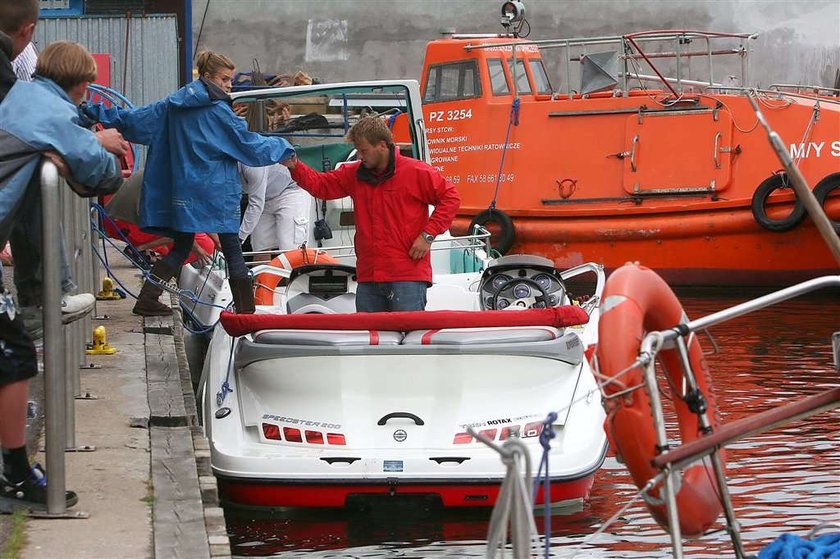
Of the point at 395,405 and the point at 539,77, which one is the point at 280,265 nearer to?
the point at 395,405

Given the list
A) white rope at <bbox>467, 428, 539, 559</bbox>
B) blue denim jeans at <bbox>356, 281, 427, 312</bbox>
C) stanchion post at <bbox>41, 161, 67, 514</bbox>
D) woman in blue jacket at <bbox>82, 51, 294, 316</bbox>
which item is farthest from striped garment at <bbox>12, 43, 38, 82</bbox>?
white rope at <bbox>467, 428, 539, 559</bbox>

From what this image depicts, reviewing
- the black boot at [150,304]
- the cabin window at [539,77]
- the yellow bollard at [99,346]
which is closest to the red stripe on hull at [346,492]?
the yellow bollard at [99,346]

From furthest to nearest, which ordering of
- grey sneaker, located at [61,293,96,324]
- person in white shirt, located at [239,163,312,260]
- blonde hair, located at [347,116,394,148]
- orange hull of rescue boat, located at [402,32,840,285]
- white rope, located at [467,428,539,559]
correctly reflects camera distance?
orange hull of rescue boat, located at [402,32,840,285], person in white shirt, located at [239,163,312,260], blonde hair, located at [347,116,394,148], grey sneaker, located at [61,293,96,324], white rope, located at [467,428,539,559]

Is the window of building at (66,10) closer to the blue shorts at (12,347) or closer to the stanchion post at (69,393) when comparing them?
the stanchion post at (69,393)

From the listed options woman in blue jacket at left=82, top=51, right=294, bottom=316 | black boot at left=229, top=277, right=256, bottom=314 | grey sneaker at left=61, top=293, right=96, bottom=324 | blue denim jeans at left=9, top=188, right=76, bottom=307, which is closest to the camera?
grey sneaker at left=61, top=293, right=96, bottom=324

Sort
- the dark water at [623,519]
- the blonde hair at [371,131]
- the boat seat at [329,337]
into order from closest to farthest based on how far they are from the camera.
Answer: the dark water at [623,519] < the boat seat at [329,337] < the blonde hair at [371,131]

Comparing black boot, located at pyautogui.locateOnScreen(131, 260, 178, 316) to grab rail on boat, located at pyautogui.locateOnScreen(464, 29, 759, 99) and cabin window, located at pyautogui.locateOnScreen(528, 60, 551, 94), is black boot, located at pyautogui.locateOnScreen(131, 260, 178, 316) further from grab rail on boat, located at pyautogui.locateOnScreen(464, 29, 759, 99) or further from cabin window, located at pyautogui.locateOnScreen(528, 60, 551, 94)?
cabin window, located at pyautogui.locateOnScreen(528, 60, 551, 94)

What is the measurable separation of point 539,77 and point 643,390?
13.3 m

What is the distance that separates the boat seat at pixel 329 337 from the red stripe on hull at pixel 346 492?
76 centimetres

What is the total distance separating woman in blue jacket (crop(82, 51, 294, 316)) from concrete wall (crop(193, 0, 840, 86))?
18.9 m

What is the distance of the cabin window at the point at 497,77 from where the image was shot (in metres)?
17.3

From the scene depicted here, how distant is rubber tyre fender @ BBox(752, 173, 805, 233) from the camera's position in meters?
15.1

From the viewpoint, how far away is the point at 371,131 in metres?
7.91

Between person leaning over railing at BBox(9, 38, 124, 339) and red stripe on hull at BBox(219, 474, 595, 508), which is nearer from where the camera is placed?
person leaning over railing at BBox(9, 38, 124, 339)
